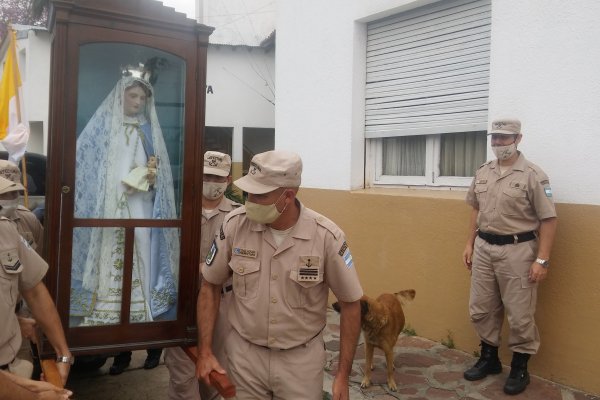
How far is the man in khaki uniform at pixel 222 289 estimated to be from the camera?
3.20 m

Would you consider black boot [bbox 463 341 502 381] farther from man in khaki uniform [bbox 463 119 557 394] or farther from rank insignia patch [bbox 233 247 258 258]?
rank insignia patch [bbox 233 247 258 258]

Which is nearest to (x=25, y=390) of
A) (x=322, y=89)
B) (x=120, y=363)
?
(x=120, y=363)

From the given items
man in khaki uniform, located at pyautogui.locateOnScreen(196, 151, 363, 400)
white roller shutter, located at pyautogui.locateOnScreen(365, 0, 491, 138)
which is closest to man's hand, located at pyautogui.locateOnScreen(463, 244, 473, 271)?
white roller shutter, located at pyautogui.locateOnScreen(365, 0, 491, 138)

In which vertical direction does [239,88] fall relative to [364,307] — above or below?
above

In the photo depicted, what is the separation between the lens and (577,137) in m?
3.88

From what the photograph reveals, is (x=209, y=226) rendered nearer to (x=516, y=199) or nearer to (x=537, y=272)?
(x=516, y=199)

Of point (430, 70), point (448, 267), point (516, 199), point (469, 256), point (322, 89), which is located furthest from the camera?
point (322, 89)

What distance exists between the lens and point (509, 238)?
154 inches

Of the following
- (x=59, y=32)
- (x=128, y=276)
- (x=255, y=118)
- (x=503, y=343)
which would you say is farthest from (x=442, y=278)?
(x=255, y=118)

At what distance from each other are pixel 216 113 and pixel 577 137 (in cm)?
891

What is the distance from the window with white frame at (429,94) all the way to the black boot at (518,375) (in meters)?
1.65

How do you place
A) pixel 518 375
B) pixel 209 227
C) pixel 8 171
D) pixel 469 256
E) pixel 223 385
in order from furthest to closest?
pixel 469 256
pixel 518 375
pixel 8 171
pixel 209 227
pixel 223 385

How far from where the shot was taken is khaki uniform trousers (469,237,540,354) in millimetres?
3857

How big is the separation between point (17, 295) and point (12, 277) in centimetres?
11
